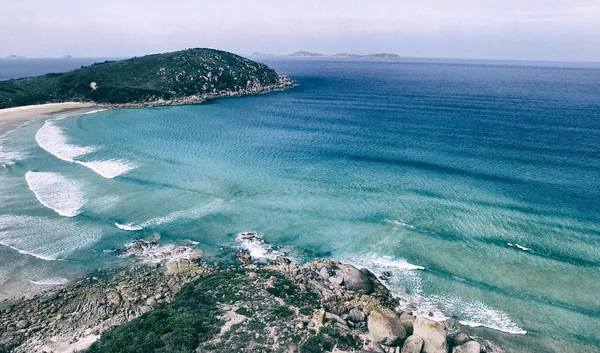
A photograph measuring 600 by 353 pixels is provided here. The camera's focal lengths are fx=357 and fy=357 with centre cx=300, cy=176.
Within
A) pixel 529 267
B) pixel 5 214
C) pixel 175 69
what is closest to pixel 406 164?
pixel 529 267

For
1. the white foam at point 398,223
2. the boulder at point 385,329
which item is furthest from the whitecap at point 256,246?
the boulder at point 385,329

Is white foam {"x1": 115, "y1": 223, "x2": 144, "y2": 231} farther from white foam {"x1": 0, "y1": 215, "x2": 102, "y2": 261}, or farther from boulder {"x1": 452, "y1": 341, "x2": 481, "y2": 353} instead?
boulder {"x1": 452, "y1": 341, "x2": 481, "y2": 353}

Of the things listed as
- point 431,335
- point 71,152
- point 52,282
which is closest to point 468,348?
point 431,335

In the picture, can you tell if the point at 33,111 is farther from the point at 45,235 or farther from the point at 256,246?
the point at 256,246

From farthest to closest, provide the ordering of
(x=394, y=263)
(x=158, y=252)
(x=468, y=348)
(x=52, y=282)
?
1. (x=158, y=252)
2. (x=394, y=263)
3. (x=52, y=282)
4. (x=468, y=348)

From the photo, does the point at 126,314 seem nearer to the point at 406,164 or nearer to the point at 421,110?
the point at 406,164

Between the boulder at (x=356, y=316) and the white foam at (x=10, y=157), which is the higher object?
the white foam at (x=10, y=157)

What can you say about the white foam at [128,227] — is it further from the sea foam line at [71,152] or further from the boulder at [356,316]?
the boulder at [356,316]
